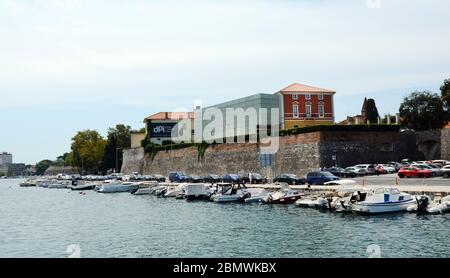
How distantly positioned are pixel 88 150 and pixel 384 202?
10422 centimetres

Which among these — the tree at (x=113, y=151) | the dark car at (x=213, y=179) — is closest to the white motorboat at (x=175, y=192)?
the dark car at (x=213, y=179)

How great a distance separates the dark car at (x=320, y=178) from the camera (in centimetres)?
4469

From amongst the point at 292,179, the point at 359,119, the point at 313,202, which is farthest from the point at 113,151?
the point at 313,202

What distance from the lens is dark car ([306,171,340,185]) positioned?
1759 inches

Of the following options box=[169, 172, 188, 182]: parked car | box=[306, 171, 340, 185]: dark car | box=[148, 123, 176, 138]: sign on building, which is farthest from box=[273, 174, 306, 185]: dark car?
box=[148, 123, 176, 138]: sign on building

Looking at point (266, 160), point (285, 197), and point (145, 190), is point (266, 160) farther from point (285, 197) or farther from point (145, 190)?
point (285, 197)

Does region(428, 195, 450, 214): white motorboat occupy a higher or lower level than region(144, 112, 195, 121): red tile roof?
lower

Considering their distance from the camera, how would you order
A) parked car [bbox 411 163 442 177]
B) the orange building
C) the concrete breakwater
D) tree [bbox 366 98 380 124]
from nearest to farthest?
parked car [bbox 411 163 442 177], the concrete breakwater, the orange building, tree [bbox 366 98 380 124]

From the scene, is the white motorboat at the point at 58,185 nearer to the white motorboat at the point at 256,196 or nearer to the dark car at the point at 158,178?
the dark car at the point at 158,178

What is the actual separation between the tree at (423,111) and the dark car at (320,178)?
26.5m

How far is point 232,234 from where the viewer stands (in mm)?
24484

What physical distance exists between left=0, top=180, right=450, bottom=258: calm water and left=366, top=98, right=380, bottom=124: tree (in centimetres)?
4322

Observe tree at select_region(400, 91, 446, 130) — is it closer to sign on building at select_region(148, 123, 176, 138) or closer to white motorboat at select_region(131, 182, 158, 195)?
white motorboat at select_region(131, 182, 158, 195)
